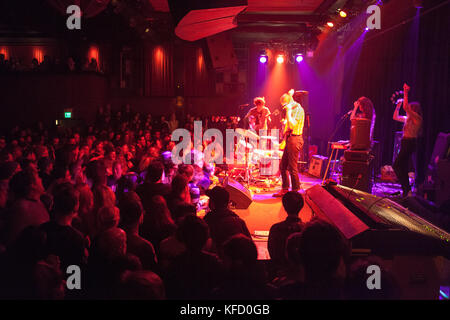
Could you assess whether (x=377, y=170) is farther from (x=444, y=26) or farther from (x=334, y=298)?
(x=334, y=298)

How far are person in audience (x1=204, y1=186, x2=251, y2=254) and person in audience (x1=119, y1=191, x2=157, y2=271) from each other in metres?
0.50

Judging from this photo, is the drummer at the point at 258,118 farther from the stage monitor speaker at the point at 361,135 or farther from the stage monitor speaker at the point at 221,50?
the stage monitor speaker at the point at 221,50

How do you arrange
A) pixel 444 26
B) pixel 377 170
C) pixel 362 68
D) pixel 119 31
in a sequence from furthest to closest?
pixel 119 31, pixel 362 68, pixel 377 170, pixel 444 26

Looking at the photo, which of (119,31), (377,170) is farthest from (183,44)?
(377,170)

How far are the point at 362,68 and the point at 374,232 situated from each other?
8008 mm

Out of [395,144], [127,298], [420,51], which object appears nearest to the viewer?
[127,298]

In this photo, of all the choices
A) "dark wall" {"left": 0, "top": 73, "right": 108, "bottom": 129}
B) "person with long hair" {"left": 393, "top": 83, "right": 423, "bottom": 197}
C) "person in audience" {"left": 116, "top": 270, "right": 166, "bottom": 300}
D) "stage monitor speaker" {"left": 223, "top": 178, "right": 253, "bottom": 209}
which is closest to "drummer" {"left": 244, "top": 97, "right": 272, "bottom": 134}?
"stage monitor speaker" {"left": 223, "top": 178, "right": 253, "bottom": 209}

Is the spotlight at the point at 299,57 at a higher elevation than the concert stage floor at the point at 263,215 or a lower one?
higher

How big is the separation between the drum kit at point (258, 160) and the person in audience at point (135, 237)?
4.29 metres

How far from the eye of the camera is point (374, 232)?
2131 mm

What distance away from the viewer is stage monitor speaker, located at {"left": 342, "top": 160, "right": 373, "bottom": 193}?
5.20 metres

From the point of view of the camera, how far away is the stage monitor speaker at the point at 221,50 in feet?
35.9

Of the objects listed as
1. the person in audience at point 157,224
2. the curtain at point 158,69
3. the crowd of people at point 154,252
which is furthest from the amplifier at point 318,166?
the curtain at point 158,69

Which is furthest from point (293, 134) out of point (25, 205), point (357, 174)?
point (25, 205)
